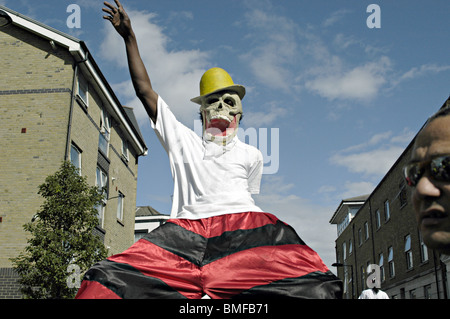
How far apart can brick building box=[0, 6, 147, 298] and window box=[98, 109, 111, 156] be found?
0.45 feet

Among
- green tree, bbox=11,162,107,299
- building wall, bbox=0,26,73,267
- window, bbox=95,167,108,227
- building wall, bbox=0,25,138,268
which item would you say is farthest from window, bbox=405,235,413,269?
building wall, bbox=0,26,73,267

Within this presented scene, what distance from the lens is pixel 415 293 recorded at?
83.7 ft

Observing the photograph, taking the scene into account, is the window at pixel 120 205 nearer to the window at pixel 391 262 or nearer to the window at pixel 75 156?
the window at pixel 75 156

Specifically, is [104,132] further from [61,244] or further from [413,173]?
[413,173]

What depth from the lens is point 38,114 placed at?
16.2 metres

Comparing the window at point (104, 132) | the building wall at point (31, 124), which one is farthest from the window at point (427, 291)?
the building wall at point (31, 124)

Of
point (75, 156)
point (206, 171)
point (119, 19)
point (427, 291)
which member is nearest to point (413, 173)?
point (206, 171)

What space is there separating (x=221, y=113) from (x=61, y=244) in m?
9.45

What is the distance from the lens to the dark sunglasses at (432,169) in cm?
121

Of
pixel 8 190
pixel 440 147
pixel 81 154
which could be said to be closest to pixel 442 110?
pixel 440 147

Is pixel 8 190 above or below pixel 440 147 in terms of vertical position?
above
